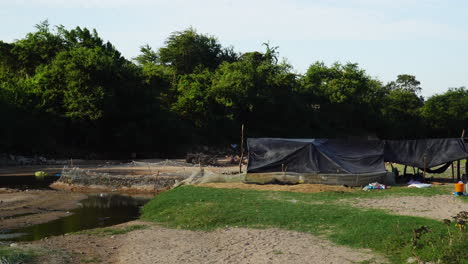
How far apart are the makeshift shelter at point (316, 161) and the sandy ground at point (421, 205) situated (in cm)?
442

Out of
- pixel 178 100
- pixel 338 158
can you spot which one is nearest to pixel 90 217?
pixel 338 158

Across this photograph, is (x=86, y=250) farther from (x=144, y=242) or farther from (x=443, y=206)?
(x=443, y=206)

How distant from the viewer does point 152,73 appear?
5731cm

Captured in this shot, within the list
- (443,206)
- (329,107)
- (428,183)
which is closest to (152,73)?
(329,107)

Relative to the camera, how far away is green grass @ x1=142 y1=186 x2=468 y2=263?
10.9 m

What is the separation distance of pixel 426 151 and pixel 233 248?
16.7 meters

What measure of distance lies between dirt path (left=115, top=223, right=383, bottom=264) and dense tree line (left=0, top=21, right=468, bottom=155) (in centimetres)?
3277

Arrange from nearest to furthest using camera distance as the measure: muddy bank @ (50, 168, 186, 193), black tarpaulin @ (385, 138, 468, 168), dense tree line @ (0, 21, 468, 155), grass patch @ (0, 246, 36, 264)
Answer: grass patch @ (0, 246, 36, 264) < black tarpaulin @ (385, 138, 468, 168) < muddy bank @ (50, 168, 186, 193) < dense tree line @ (0, 21, 468, 155)

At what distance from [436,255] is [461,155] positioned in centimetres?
1619

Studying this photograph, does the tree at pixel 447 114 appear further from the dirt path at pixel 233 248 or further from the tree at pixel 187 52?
the dirt path at pixel 233 248

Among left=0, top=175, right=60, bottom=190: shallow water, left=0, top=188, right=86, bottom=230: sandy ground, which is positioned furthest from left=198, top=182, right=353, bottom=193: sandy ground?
left=0, top=175, right=60, bottom=190: shallow water

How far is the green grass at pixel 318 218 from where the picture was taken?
10922mm

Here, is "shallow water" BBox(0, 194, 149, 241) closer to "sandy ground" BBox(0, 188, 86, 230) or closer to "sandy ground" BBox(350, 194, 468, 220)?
"sandy ground" BBox(0, 188, 86, 230)

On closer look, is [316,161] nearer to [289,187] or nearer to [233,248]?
[289,187]
